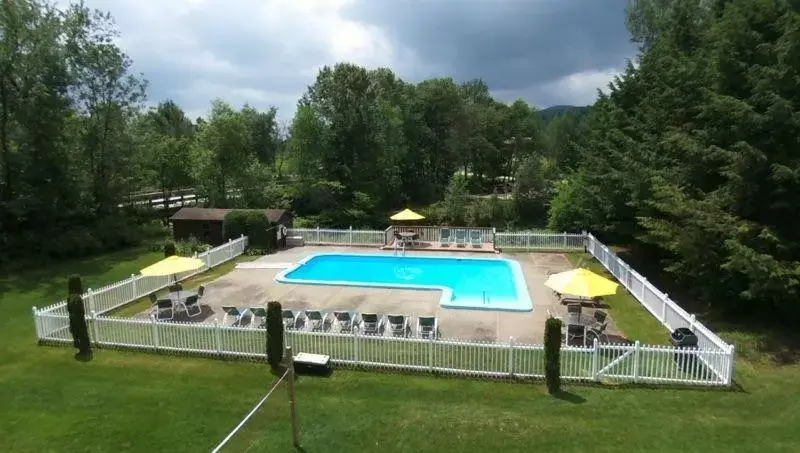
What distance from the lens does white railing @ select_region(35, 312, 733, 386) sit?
9953 mm

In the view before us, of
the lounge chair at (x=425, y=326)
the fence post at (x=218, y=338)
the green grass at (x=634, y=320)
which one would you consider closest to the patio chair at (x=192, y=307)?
the fence post at (x=218, y=338)

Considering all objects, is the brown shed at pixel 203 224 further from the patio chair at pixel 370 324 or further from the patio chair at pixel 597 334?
the patio chair at pixel 597 334

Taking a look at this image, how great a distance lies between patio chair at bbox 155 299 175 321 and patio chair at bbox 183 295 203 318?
1.45 feet

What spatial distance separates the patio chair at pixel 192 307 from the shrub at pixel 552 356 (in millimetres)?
10354

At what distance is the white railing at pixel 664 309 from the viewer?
9820 mm

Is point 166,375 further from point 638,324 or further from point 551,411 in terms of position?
point 638,324

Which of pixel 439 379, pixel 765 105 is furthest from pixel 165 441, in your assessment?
pixel 765 105

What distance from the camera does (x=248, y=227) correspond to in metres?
23.7

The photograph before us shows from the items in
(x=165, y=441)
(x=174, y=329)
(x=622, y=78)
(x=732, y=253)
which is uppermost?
(x=622, y=78)

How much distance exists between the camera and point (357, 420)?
28.3ft

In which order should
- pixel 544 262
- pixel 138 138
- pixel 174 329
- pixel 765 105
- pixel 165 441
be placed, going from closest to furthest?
pixel 165 441
pixel 174 329
pixel 765 105
pixel 544 262
pixel 138 138

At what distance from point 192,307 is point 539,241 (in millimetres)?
16649

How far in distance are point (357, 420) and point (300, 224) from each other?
85.5 ft

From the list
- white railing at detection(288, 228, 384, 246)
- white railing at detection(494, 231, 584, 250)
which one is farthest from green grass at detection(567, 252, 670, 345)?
white railing at detection(288, 228, 384, 246)
